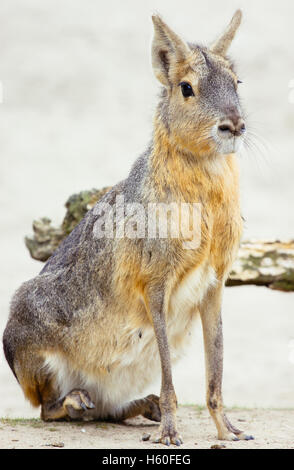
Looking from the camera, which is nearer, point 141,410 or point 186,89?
point 186,89

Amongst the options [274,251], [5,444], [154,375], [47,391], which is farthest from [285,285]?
[5,444]

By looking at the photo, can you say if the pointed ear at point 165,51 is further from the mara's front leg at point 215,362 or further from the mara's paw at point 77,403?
the mara's paw at point 77,403

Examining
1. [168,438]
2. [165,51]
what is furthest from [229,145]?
[168,438]

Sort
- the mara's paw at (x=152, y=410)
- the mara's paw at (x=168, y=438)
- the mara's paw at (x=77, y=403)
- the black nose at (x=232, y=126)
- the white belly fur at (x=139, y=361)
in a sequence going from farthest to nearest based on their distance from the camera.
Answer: the mara's paw at (x=152, y=410)
the mara's paw at (x=77, y=403)
the white belly fur at (x=139, y=361)
the mara's paw at (x=168, y=438)
the black nose at (x=232, y=126)

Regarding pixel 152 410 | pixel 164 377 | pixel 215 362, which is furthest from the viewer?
pixel 152 410

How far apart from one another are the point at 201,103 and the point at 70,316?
2.13 meters

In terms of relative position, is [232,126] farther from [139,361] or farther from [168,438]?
[168,438]

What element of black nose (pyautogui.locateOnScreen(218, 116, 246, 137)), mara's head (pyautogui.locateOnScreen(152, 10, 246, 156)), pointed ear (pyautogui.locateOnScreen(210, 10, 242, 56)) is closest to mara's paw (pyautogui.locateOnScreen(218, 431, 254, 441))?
mara's head (pyautogui.locateOnScreen(152, 10, 246, 156))

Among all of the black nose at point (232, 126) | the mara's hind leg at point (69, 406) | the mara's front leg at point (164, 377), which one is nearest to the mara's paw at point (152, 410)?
the mara's hind leg at point (69, 406)

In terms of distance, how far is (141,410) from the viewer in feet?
23.2

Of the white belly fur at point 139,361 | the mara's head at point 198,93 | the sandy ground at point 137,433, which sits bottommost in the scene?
the sandy ground at point 137,433

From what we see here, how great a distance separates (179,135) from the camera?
6.03m

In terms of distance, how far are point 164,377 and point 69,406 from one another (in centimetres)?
110

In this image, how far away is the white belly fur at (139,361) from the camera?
622 cm
